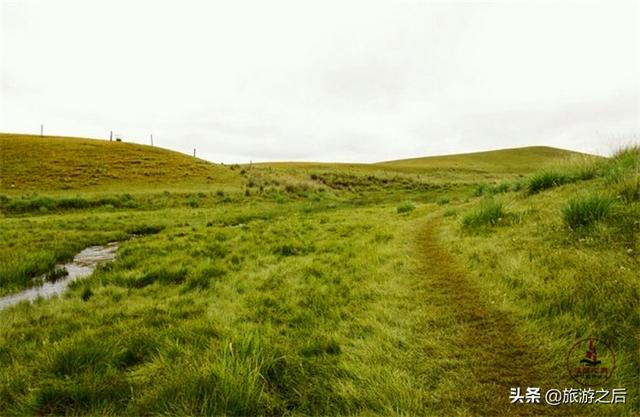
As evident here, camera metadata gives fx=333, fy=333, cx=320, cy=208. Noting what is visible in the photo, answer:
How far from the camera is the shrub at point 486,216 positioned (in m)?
9.83

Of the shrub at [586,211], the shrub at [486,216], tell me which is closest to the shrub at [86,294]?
the shrub at [486,216]

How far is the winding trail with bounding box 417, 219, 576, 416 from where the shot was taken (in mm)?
3057

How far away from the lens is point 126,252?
1048 cm

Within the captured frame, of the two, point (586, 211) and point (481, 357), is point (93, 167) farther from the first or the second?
point (481, 357)

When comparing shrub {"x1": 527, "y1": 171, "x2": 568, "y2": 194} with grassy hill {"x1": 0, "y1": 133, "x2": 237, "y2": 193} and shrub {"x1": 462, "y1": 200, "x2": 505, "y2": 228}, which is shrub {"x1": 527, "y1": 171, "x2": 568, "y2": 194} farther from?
grassy hill {"x1": 0, "y1": 133, "x2": 237, "y2": 193}

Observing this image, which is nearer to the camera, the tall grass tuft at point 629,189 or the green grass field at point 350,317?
the green grass field at point 350,317

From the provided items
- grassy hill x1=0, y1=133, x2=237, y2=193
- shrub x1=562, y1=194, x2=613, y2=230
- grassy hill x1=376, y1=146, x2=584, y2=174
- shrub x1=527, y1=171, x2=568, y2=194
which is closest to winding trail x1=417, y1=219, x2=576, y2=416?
shrub x1=562, y1=194, x2=613, y2=230

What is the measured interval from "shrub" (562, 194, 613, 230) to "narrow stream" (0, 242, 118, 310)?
1088 centimetres

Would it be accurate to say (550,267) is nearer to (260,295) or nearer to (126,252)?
(260,295)

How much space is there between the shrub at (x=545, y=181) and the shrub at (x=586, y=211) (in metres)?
4.80

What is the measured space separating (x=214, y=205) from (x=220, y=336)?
2344 cm

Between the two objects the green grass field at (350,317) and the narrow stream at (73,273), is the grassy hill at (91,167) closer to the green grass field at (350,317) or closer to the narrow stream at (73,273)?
the narrow stream at (73,273)

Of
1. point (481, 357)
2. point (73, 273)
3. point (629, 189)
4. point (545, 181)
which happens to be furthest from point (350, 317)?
point (545, 181)

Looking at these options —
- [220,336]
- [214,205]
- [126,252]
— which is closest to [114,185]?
[214,205]
